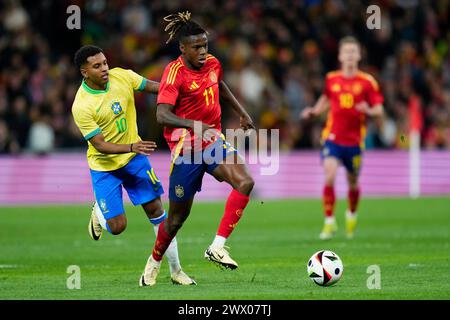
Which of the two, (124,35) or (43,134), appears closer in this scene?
(43,134)

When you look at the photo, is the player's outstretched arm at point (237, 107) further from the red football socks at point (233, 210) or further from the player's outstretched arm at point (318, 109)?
the player's outstretched arm at point (318, 109)

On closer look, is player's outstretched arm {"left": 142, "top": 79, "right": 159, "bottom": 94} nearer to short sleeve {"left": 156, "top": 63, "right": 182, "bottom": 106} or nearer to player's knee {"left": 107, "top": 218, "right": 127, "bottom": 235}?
short sleeve {"left": 156, "top": 63, "right": 182, "bottom": 106}

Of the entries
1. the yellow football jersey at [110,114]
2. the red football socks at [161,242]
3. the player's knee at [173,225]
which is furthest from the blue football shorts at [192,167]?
the yellow football jersey at [110,114]

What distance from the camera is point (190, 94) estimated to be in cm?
1145

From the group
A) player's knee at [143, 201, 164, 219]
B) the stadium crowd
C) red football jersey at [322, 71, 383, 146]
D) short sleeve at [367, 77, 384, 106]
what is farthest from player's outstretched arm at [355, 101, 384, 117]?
the stadium crowd

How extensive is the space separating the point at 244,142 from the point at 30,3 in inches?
287

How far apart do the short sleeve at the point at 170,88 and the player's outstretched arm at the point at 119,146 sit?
0.55 metres

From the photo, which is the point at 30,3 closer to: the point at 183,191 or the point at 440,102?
the point at 440,102

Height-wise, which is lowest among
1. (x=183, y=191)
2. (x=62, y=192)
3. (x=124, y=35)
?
(x=62, y=192)

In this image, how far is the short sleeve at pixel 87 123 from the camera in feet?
38.5

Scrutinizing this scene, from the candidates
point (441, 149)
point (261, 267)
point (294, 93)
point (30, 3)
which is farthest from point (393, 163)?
point (261, 267)

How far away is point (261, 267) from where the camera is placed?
516 inches

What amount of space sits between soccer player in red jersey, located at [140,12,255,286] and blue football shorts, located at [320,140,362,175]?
6.41m

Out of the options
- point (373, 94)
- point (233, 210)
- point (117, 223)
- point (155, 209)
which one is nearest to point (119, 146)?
point (155, 209)
